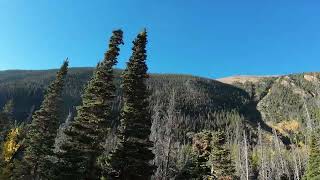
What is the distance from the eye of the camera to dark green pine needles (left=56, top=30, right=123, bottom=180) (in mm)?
29027

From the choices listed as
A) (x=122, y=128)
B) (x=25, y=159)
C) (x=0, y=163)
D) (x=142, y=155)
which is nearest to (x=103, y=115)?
(x=122, y=128)

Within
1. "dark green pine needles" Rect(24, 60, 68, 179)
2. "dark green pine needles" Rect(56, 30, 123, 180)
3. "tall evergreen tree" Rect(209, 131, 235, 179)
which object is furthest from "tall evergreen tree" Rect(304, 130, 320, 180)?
"dark green pine needles" Rect(56, 30, 123, 180)

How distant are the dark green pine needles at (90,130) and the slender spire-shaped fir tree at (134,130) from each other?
4.28ft

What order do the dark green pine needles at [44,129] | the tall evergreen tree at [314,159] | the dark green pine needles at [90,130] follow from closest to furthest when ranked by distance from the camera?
the dark green pine needles at [90,130] < the dark green pine needles at [44,129] < the tall evergreen tree at [314,159]

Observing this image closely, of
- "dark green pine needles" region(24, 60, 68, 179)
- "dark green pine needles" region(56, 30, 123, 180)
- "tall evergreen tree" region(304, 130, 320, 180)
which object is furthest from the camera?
"tall evergreen tree" region(304, 130, 320, 180)

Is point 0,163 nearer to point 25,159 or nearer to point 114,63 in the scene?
point 25,159

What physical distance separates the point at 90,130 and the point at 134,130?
342cm

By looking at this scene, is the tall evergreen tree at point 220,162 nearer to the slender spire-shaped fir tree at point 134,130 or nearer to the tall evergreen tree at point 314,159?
the tall evergreen tree at point 314,159

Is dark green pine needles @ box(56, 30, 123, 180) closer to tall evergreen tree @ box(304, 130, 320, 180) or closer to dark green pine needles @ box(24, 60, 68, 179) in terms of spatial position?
dark green pine needles @ box(24, 60, 68, 179)

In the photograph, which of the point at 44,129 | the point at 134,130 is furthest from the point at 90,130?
the point at 44,129

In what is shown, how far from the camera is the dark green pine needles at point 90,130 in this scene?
95.2ft

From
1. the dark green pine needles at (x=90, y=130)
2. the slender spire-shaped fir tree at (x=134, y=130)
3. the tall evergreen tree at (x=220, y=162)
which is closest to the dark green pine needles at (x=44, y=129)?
the dark green pine needles at (x=90, y=130)

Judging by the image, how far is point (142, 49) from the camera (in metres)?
34.2

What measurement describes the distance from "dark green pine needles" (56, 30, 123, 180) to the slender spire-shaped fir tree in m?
1.31
